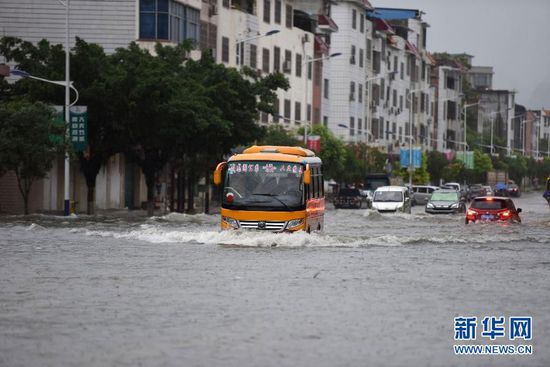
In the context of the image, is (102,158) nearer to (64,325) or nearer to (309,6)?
(64,325)

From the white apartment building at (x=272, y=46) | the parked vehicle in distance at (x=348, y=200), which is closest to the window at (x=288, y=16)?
the white apartment building at (x=272, y=46)

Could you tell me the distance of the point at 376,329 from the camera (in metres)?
17.9

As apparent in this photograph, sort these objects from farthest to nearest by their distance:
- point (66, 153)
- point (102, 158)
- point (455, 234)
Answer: point (102, 158) < point (66, 153) < point (455, 234)

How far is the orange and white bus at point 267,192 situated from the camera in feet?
120

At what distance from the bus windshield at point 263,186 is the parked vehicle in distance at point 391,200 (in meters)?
31.8

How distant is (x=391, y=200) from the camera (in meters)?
70.1

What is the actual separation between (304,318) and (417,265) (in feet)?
37.3

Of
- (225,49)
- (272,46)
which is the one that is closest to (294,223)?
(225,49)

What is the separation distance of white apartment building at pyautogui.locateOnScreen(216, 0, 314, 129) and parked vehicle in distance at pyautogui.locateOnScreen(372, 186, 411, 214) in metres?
8.77

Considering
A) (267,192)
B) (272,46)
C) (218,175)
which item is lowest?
(267,192)

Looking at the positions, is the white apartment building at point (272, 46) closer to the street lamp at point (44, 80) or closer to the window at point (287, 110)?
the window at point (287, 110)

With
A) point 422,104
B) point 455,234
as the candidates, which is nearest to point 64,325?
point 455,234

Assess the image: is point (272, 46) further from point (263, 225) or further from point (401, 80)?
point (263, 225)

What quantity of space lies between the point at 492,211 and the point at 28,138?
58.8 feet
